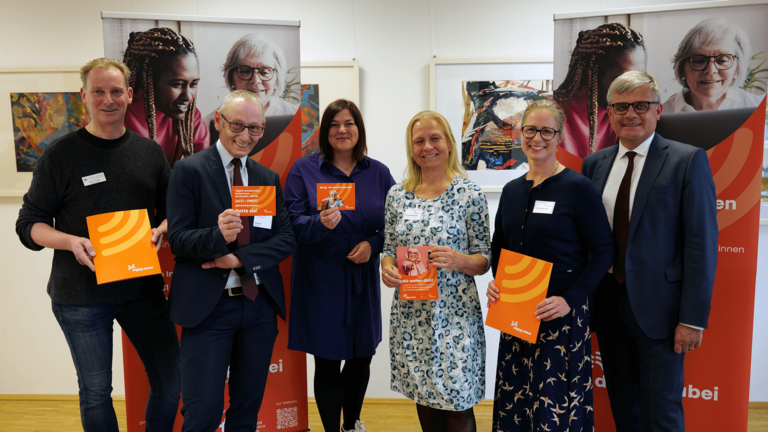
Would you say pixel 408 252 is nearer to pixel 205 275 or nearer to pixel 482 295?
pixel 205 275

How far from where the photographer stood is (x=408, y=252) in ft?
6.28

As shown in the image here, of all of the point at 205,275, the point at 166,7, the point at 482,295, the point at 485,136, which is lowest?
the point at 482,295

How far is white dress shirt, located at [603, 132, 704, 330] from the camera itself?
1.98 m

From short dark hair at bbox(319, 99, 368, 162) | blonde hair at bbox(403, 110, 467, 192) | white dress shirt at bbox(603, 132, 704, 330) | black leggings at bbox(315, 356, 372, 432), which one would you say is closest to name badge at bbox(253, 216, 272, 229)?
short dark hair at bbox(319, 99, 368, 162)

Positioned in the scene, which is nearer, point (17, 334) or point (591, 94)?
point (591, 94)

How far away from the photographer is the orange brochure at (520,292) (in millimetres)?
1728

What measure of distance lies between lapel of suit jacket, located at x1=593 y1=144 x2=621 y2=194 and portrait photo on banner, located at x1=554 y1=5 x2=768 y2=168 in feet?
1.53

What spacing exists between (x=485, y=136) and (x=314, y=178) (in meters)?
1.73

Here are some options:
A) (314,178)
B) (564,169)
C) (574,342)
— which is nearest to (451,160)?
(564,169)

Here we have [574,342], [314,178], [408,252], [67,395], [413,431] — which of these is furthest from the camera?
[67,395]

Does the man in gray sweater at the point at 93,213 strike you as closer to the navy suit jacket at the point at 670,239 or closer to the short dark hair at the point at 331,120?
the short dark hair at the point at 331,120

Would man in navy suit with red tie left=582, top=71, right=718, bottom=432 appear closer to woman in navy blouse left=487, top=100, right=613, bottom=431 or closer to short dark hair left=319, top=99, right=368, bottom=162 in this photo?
woman in navy blouse left=487, top=100, right=613, bottom=431

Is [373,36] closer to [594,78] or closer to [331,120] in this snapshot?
[331,120]

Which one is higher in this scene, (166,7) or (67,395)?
(166,7)
